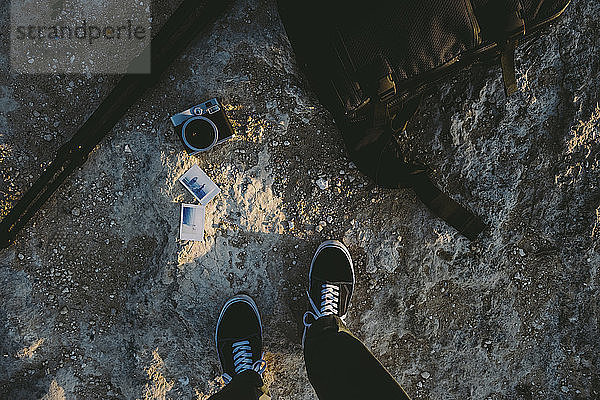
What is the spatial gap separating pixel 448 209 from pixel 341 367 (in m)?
1.04

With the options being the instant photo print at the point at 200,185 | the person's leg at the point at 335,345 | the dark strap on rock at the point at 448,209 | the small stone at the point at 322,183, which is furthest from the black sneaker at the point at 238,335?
the dark strap on rock at the point at 448,209

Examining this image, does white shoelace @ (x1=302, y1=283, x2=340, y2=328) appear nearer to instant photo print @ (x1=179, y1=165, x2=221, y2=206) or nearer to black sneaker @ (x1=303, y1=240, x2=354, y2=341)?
black sneaker @ (x1=303, y1=240, x2=354, y2=341)

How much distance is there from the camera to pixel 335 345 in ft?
6.93

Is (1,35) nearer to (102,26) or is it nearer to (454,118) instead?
(102,26)

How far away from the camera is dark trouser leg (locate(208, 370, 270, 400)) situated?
2.18 metres

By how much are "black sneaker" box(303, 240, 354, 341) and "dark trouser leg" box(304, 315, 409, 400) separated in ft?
0.22

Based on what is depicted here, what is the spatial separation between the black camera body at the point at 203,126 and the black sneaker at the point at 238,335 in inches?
35.1

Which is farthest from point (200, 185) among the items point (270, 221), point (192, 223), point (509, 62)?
point (509, 62)

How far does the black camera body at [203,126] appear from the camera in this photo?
2184 millimetres

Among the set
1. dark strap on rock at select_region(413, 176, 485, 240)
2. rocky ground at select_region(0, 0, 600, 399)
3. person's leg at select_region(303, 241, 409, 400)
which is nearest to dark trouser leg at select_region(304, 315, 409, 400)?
person's leg at select_region(303, 241, 409, 400)

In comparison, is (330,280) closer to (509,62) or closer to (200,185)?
(200,185)

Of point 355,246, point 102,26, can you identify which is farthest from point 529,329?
point 102,26

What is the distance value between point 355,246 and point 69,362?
1.81 m

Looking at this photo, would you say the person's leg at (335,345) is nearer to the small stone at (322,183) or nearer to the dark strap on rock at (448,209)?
the small stone at (322,183)
